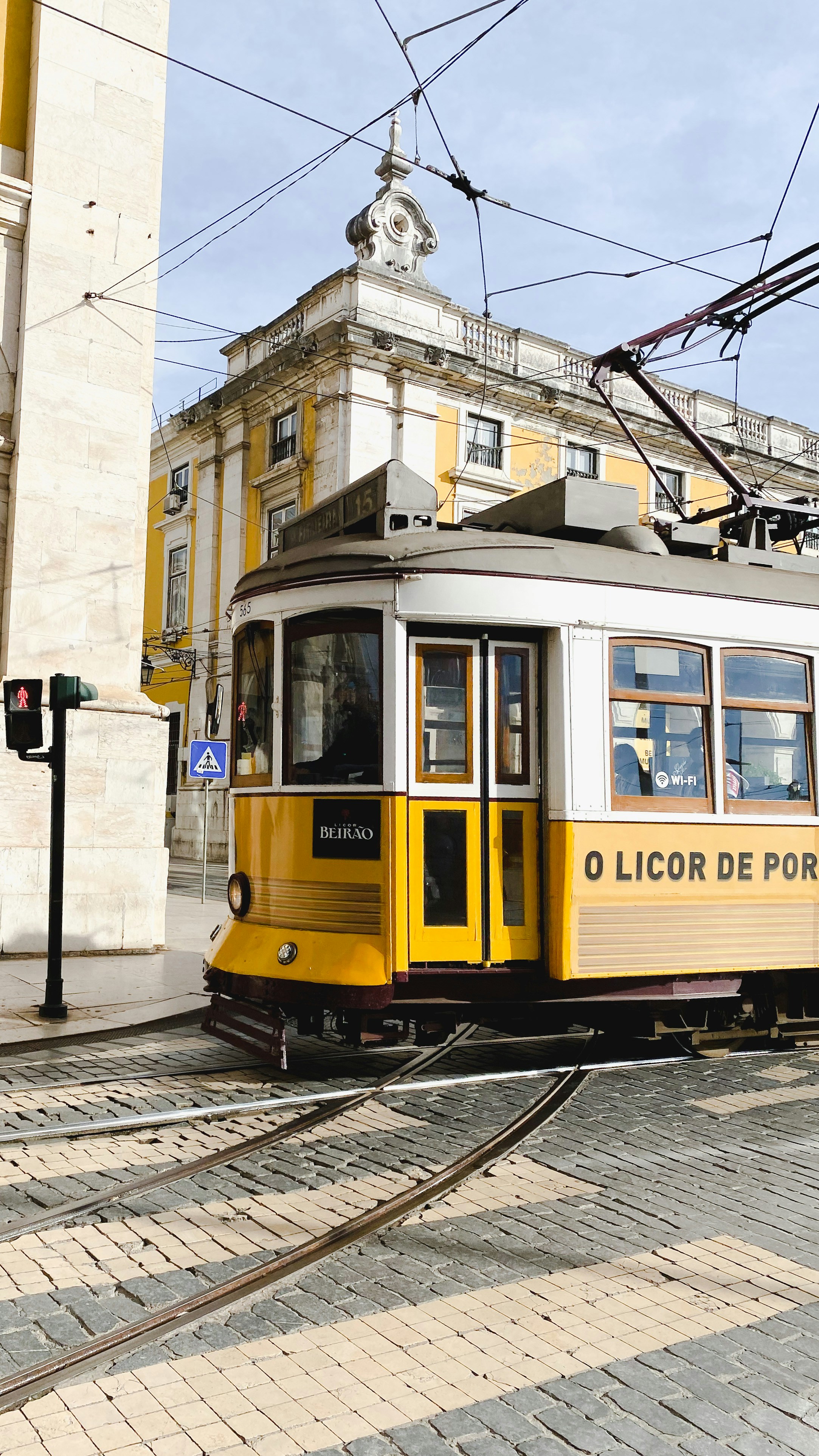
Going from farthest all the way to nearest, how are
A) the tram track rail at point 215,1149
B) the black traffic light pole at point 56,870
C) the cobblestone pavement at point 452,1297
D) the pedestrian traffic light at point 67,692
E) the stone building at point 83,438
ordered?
1. the stone building at point 83,438
2. the pedestrian traffic light at point 67,692
3. the black traffic light pole at point 56,870
4. the tram track rail at point 215,1149
5. the cobblestone pavement at point 452,1297

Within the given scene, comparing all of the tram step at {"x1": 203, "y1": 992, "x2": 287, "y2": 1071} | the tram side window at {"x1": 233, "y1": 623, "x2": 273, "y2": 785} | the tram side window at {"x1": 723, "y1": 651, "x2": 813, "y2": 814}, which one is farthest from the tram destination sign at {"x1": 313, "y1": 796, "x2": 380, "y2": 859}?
the tram side window at {"x1": 723, "y1": 651, "x2": 813, "y2": 814}

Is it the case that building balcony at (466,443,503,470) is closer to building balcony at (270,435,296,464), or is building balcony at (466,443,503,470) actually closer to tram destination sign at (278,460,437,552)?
building balcony at (270,435,296,464)

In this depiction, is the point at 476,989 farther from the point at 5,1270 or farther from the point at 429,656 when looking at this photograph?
Answer: the point at 5,1270

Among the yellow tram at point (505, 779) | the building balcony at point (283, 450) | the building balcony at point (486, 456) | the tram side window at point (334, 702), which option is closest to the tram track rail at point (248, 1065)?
the yellow tram at point (505, 779)

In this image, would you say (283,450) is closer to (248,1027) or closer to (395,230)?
(395,230)

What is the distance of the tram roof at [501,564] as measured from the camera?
664 centimetres

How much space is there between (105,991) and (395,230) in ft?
70.4

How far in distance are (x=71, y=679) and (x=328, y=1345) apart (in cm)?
650

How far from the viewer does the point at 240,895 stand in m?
7.23

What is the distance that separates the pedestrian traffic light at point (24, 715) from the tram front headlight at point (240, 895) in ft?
8.24

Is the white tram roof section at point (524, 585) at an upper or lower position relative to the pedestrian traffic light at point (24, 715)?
upper

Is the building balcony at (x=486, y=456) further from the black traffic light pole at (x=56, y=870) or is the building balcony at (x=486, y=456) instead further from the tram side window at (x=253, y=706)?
the tram side window at (x=253, y=706)

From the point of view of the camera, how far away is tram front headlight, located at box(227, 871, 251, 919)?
7180 mm

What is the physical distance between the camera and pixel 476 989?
6.57 metres
